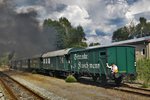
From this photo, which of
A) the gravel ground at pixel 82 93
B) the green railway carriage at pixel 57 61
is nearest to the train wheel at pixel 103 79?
the gravel ground at pixel 82 93

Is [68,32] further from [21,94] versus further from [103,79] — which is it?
[21,94]

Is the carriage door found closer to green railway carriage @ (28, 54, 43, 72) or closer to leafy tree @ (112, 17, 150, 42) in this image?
green railway carriage @ (28, 54, 43, 72)

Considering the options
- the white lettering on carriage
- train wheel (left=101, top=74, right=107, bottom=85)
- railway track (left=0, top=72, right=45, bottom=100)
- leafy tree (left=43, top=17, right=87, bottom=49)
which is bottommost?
railway track (left=0, top=72, right=45, bottom=100)

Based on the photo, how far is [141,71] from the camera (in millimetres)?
28531

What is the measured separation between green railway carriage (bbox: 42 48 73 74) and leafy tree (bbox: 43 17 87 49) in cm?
4367

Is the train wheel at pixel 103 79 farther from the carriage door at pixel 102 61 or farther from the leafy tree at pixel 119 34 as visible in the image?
the leafy tree at pixel 119 34

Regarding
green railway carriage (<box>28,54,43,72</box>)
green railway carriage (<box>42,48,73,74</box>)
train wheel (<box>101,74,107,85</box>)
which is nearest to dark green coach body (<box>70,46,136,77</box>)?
train wheel (<box>101,74,107,85</box>)

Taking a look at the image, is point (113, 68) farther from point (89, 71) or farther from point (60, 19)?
point (60, 19)

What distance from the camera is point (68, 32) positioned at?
102688 mm

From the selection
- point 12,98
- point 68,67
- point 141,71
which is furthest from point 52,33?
point 12,98

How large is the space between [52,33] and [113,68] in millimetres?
45651

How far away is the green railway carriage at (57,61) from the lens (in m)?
33.8

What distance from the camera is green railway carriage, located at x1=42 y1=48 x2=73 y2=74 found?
33.8 m

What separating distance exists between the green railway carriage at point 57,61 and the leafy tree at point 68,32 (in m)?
43.7
